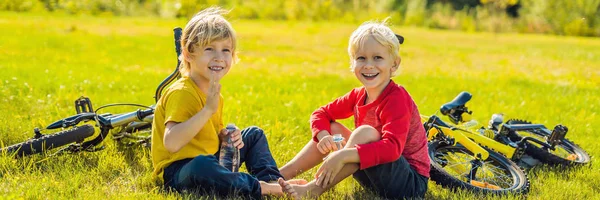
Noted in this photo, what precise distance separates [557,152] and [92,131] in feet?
11.0

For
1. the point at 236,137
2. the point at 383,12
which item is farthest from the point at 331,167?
the point at 383,12

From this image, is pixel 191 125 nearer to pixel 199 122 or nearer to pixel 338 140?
pixel 199 122

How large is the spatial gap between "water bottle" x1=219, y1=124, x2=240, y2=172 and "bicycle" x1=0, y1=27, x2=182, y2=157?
0.66 metres

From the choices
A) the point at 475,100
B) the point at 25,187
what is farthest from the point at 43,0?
the point at 25,187

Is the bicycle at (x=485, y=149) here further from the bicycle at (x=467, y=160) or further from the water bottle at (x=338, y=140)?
the water bottle at (x=338, y=140)

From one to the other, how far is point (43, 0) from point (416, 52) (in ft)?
48.1

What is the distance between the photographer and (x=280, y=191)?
12.5 ft

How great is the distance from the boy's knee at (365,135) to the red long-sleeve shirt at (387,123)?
0.17ft

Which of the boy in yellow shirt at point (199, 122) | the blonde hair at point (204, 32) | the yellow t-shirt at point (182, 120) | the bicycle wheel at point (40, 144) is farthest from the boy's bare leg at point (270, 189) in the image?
the bicycle wheel at point (40, 144)

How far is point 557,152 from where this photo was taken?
5.32 meters

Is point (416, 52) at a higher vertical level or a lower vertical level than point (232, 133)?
lower

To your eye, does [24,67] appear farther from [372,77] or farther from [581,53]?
[581,53]

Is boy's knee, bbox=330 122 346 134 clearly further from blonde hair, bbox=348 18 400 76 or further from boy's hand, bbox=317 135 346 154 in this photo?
blonde hair, bbox=348 18 400 76

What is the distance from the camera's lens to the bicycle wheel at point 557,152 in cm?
487
